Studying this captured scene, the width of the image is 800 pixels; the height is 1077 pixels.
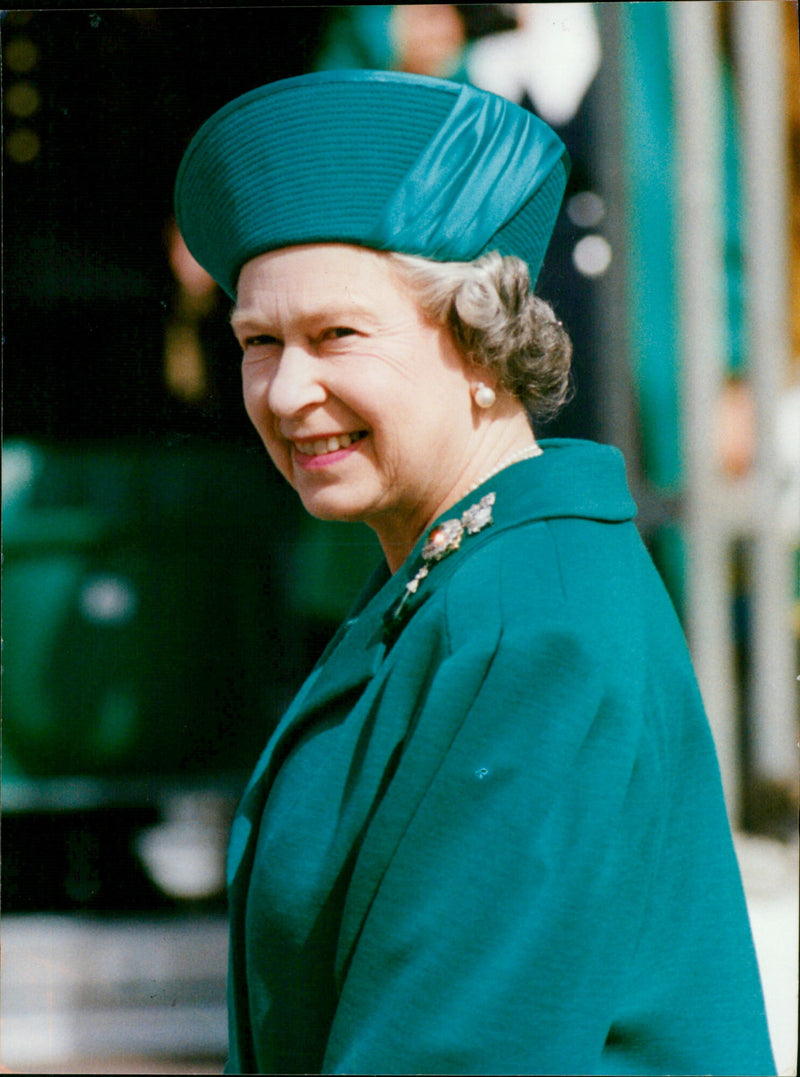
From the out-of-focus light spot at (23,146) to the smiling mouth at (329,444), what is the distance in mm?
1223

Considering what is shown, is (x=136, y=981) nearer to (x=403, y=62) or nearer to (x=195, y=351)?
(x=195, y=351)

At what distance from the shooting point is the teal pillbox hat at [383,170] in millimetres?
1512

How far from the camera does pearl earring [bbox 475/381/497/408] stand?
5.11 ft

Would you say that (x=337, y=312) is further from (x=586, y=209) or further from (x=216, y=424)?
(x=586, y=209)

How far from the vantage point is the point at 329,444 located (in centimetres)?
160

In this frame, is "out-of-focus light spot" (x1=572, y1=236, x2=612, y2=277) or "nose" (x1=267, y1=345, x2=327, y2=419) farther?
"out-of-focus light spot" (x1=572, y1=236, x2=612, y2=277)

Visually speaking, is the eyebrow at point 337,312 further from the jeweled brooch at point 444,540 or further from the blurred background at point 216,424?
the blurred background at point 216,424

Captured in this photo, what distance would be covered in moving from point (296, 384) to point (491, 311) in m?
0.30

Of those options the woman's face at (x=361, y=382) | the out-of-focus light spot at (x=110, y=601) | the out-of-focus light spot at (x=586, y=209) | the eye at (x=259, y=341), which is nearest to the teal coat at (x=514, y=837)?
the woman's face at (x=361, y=382)

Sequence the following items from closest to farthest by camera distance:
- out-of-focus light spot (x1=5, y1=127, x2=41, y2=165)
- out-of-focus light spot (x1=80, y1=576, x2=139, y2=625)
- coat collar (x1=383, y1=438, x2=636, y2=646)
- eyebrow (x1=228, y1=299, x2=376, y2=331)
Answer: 1. coat collar (x1=383, y1=438, x2=636, y2=646)
2. eyebrow (x1=228, y1=299, x2=376, y2=331)
3. out-of-focus light spot (x1=5, y1=127, x2=41, y2=165)
4. out-of-focus light spot (x1=80, y1=576, x2=139, y2=625)

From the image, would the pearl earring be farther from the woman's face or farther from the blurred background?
the blurred background

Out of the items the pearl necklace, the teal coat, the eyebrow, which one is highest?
the eyebrow

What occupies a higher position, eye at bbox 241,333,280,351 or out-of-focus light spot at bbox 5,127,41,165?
out-of-focus light spot at bbox 5,127,41,165

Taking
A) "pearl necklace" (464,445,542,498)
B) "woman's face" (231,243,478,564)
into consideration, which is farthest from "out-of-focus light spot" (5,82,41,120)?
"pearl necklace" (464,445,542,498)
